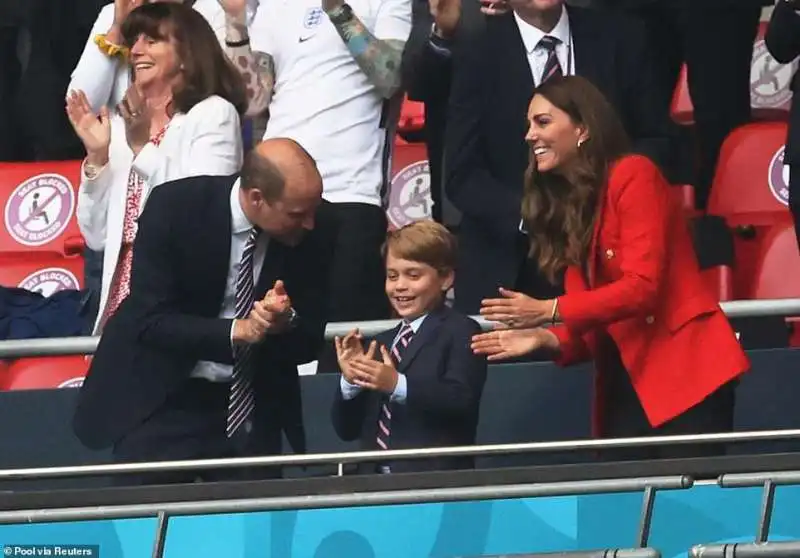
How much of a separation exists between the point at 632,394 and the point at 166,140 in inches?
59.1

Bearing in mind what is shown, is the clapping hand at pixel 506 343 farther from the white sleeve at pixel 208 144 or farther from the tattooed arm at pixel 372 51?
the tattooed arm at pixel 372 51

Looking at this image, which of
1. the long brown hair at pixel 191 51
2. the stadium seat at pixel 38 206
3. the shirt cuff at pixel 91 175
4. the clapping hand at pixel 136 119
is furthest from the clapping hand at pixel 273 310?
the stadium seat at pixel 38 206

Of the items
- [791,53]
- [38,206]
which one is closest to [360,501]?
[791,53]

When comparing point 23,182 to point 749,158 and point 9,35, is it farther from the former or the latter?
point 749,158

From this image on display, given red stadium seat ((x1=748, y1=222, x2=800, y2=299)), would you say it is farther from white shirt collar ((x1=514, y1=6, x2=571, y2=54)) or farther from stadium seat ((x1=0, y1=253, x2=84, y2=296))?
stadium seat ((x1=0, y1=253, x2=84, y2=296))

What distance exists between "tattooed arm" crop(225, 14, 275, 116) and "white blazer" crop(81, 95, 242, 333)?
439 mm

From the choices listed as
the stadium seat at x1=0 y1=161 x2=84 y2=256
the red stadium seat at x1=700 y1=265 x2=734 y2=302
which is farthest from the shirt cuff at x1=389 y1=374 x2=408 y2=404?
the stadium seat at x1=0 y1=161 x2=84 y2=256

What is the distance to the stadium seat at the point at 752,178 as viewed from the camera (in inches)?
289

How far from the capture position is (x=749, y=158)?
7352 millimetres

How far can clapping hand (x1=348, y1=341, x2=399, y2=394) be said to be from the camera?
17.2ft

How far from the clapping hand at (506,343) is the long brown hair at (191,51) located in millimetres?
1169

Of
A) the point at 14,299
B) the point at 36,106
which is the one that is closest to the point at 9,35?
the point at 36,106

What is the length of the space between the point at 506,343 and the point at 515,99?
1199 millimetres

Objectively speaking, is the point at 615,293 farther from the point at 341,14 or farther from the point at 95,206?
the point at 95,206
